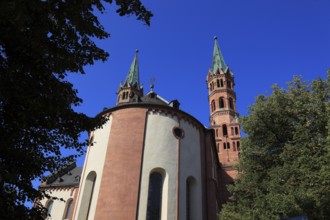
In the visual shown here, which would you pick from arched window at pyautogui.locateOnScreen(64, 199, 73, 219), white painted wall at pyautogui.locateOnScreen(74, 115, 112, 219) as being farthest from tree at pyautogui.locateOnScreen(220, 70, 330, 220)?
arched window at pyautogui.locateOnScreen(64, 199, 73, 219)

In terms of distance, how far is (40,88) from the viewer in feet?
24.0

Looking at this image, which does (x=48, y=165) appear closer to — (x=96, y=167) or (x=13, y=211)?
(x=13, y=211)

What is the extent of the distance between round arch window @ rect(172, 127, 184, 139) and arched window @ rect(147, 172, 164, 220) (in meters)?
3.08

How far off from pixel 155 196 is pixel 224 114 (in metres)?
27.9

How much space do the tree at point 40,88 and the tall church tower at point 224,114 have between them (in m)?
25.5

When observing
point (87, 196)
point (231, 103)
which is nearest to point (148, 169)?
point (87, 196)

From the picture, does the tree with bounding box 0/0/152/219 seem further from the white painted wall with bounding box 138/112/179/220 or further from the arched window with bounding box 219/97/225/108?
the arched window with bounding box 219/97/225/108

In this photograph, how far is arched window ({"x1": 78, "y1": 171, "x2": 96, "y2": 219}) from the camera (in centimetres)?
1778

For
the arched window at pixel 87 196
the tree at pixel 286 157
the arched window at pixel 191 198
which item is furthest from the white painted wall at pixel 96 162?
the tree at pixel 286 157

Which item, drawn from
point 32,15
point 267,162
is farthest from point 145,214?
point 32,15

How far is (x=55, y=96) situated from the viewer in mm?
7359

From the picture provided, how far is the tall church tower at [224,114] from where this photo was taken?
35.4 meters

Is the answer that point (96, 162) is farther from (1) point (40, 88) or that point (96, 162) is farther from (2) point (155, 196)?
(1) point (40, 88)

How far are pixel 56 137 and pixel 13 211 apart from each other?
92.7 inches
